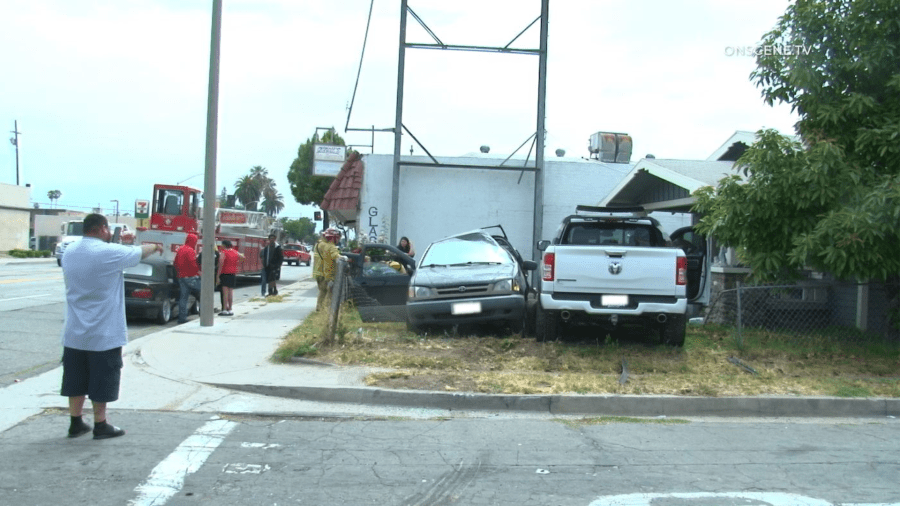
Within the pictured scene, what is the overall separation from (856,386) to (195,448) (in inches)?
268

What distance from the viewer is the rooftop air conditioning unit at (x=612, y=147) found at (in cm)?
2420

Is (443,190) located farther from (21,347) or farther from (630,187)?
(21,347)

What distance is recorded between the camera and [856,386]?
338 inches

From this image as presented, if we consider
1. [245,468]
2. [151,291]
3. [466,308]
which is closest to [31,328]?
[151,291]

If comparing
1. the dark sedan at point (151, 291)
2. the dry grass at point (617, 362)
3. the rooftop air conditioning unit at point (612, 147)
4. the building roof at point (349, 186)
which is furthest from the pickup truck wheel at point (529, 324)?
the rooftop air conditioning unit at point (612, 147)

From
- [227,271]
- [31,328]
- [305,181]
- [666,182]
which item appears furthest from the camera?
[305,181]

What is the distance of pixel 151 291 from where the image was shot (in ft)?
49.0

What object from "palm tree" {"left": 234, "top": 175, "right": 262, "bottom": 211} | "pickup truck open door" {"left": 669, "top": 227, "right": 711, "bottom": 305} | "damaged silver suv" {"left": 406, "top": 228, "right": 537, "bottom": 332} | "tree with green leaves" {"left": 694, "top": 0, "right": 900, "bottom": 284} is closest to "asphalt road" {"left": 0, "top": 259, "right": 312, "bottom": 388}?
"damaged silver suv" {"left": 406, "top": 228, "right": 537, "bottom": 332}

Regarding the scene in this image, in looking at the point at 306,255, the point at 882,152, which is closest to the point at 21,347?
the point at 882,152

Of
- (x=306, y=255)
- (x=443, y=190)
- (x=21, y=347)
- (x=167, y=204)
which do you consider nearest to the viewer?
(x=21, y=347)

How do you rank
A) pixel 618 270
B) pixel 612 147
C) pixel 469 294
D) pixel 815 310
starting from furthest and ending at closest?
pixel 612 147
pixel 815 310
pixel 469 294
pixel 618 270

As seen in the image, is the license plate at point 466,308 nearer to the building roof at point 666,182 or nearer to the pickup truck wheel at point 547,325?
the pickup truck wheel at point 547,325

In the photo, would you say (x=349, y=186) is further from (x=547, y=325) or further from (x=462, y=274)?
(x=547, y=325)

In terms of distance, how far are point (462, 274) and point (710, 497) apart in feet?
23.2
